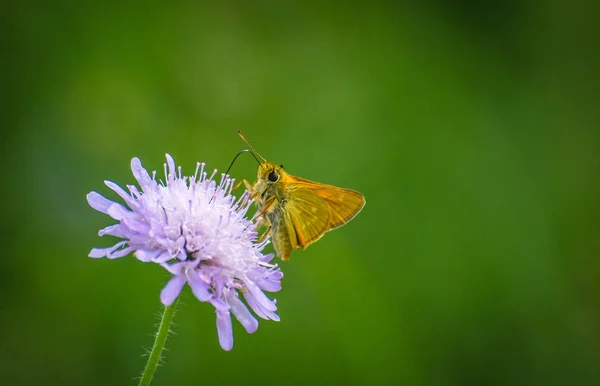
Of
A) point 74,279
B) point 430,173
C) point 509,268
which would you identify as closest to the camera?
point 74,279

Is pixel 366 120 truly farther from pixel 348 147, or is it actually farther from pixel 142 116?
pixel 142 116

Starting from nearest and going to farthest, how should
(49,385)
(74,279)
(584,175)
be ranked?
(49,385) → (74,279) → (584,175)

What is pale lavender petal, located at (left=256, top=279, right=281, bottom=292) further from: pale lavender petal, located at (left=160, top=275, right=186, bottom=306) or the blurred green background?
the blurred green background

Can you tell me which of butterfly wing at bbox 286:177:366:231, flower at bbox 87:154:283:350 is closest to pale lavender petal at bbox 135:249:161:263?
flower at bbox 87:154:283:350

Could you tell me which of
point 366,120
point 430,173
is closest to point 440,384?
point 430,173

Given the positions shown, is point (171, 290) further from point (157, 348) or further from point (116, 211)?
point (116, 211)

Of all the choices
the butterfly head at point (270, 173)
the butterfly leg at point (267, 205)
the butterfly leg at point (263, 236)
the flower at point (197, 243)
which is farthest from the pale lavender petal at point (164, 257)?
the butterfly head at point (270, 173)

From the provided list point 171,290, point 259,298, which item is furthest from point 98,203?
point 259,298
